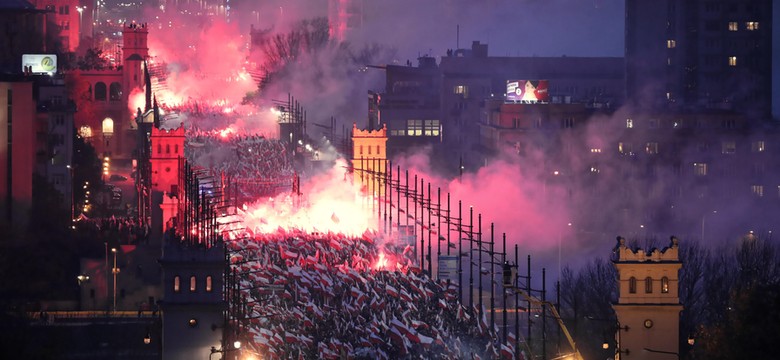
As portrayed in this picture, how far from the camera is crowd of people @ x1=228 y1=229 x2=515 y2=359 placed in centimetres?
6362

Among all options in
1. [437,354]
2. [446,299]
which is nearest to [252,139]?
[446,299]

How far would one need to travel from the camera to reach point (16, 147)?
3767 inches

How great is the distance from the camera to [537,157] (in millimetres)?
113812

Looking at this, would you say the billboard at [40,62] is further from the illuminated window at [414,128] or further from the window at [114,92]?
the illuminated window at [414,128]

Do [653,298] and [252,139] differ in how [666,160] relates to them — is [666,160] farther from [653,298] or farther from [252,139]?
[653,298]

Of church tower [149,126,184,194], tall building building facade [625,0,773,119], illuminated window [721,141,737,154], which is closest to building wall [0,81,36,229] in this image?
church tower [149,126,184,194]

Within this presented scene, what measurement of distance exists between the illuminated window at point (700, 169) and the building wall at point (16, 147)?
3641 cm

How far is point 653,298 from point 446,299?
12.7 metres

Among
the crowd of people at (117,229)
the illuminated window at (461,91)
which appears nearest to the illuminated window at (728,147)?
the illuminated window at (461,91)

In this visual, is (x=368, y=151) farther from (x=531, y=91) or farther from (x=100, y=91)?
(x=100, y=91)

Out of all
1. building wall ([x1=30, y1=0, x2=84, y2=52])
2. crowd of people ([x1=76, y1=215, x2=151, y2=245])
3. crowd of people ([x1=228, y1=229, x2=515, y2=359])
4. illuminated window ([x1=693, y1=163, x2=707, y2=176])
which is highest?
building wall ([x1=30, y1=0, x2=84, y2=52])

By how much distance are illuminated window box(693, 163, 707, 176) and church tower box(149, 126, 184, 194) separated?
3223 centimetres

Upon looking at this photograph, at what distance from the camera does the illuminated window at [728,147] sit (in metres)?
114

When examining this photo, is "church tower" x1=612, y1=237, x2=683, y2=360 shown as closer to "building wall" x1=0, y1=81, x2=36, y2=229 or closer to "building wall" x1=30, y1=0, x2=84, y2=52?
"building wall" x1=0, y1=81, x2=36, y2=229
